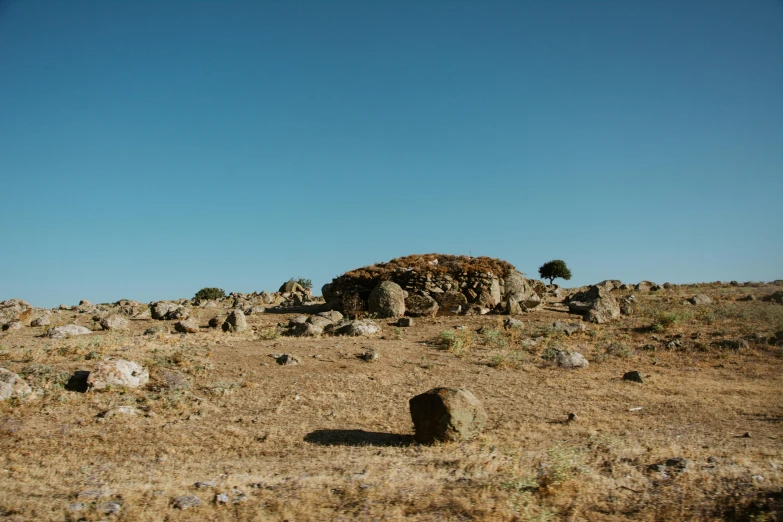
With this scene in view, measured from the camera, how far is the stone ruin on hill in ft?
73.3

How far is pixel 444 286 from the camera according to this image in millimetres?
23406

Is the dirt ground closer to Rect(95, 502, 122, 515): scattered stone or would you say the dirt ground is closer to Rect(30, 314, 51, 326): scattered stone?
Rect(95, 502, 122, 515): scattered stone

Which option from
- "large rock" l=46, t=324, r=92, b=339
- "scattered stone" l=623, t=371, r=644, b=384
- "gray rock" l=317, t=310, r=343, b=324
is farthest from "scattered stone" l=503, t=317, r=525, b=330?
"large rock" l=46, t=324, r=92, b=339

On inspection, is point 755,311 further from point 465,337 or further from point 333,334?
point 333,334

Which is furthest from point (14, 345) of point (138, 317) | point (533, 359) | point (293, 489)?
point (533, 359)

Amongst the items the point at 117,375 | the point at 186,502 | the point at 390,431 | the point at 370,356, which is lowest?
the point at 186,502

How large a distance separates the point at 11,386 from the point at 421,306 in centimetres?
1431

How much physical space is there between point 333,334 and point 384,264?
8.79m

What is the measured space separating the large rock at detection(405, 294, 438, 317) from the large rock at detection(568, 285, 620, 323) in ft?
20.1

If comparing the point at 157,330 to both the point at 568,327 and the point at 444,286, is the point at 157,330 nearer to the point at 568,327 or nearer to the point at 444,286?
the point at 444,286

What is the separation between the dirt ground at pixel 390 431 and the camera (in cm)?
668

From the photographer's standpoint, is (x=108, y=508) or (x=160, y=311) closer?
(x=108, y=508)

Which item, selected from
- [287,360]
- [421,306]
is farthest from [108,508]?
[421,306]

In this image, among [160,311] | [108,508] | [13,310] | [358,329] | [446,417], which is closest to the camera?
[108,508]
